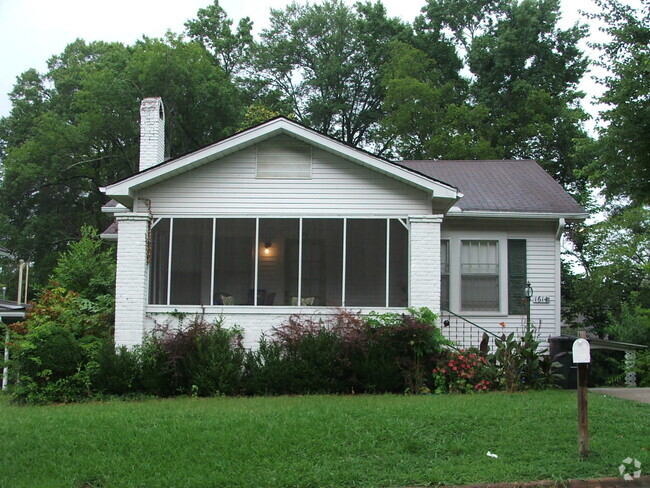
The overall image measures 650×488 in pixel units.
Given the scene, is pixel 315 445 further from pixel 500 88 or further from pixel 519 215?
pixel 500 88

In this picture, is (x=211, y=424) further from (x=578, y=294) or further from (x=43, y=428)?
(x=578, y=294)

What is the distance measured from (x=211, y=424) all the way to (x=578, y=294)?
60.2 ft

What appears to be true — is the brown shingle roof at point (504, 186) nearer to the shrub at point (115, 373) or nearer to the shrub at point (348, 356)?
the shrub at point (348, 356)

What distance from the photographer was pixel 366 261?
42.8 ft

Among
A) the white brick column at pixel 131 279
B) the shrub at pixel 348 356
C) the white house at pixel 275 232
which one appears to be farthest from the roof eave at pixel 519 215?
the white brick column at pixel 131 279

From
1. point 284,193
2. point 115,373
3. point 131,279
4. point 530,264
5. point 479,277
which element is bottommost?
point 115,373

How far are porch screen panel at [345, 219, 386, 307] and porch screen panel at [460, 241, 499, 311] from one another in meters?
2.77

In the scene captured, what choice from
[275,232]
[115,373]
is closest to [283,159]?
[275,232]

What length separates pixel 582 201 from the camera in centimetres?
2739

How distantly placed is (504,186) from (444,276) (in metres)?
2.93

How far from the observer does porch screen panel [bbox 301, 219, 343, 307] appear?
42.6 feet

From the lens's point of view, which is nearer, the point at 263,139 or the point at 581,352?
the point at 581,352

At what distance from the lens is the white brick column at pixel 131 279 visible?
12.5m

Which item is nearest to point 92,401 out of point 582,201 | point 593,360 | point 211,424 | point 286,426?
point 211,424
